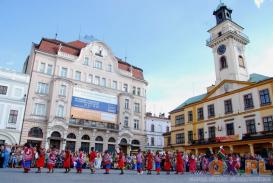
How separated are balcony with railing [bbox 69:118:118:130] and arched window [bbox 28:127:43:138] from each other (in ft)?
12.9

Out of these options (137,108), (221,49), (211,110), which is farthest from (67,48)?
(221,49)

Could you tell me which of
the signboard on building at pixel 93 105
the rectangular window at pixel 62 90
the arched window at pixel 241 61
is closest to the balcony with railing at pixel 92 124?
the signboard on building at pixel 93 105

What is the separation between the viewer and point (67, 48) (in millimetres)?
36469

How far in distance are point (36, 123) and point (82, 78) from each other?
30.7 feet

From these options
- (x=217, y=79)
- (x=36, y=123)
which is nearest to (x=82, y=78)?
(x=36, y=123)

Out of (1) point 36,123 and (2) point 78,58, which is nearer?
(1) point 36,123

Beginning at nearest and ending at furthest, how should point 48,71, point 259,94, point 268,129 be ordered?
point 268,129
point 259,94
point 48,71

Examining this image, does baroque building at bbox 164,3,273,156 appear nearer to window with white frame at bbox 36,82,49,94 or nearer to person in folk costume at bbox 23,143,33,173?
window with white frame at bbox 36,82,49,94

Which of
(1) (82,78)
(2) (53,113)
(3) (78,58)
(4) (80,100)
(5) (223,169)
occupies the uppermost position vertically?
(3) (78,58)

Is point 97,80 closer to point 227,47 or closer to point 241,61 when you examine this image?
point 227,47

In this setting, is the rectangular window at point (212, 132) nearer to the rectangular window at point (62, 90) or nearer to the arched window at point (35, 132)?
the rectangular window at point (62, 90)

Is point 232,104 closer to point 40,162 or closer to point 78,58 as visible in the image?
point 78,58

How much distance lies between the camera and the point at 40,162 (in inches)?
537

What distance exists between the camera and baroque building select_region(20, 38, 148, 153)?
3067 cm
